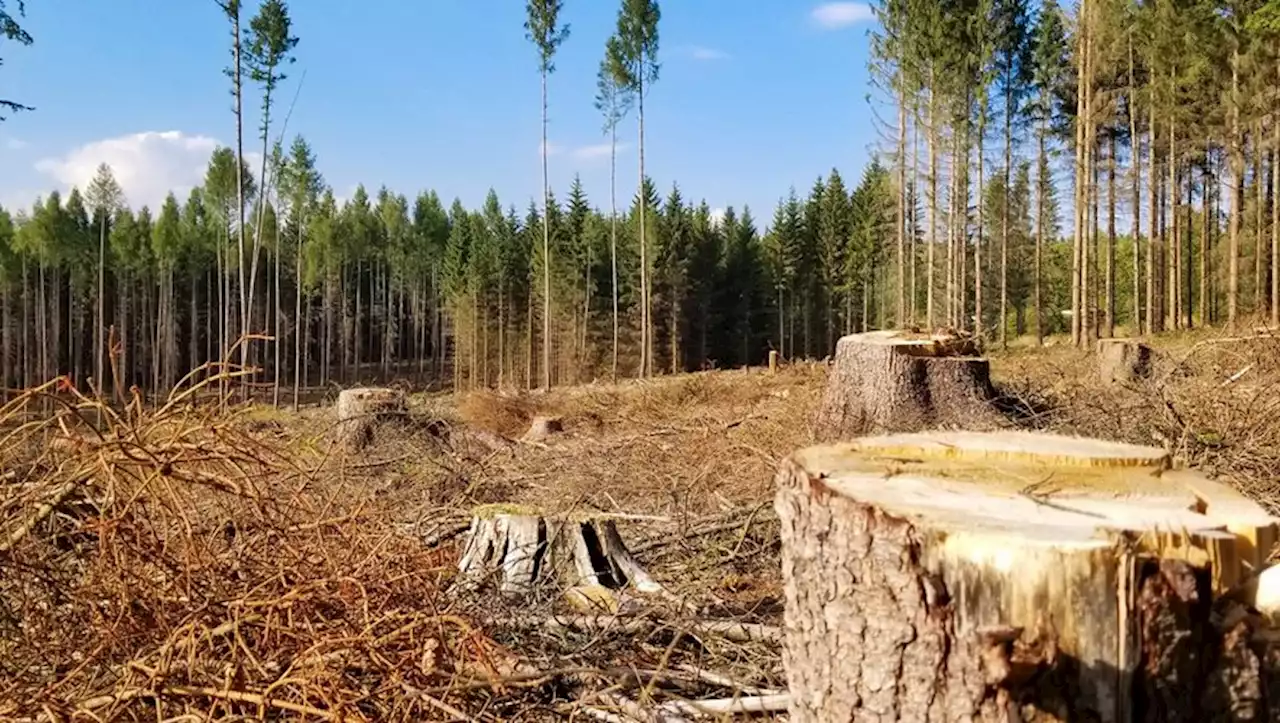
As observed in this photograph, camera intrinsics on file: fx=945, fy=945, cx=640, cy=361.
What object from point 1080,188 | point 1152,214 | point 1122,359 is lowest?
point 1122,359

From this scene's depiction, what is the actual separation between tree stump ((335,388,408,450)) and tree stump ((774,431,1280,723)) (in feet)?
30.6

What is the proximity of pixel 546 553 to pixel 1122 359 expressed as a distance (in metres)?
8.40

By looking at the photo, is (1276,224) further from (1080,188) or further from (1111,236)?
(1111,236)

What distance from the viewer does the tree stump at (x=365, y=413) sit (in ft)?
35.5

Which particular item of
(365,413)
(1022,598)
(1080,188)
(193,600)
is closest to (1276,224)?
(1080,188)

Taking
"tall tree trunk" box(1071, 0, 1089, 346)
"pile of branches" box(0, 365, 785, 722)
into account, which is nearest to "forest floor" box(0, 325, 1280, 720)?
"pile of branches" box(0, 365, 785, 722)

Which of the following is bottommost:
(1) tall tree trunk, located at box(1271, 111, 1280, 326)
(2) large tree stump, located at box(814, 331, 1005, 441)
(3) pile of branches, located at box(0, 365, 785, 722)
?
(3) pile of branches, located at box(0, 365, 785, 722)

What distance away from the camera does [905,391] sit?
22.8 feet

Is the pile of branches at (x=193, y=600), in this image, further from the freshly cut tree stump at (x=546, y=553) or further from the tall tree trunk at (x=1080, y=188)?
the tall tree trunk at (x=1080, y=188)

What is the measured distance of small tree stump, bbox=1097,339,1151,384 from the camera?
1020 cm

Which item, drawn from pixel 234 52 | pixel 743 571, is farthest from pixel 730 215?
pixel 743 571

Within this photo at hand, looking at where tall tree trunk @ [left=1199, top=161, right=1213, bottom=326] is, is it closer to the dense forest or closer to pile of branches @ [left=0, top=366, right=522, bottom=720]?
the dense forest

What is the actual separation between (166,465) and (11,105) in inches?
423

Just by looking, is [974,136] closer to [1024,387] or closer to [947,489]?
[1024,387]
